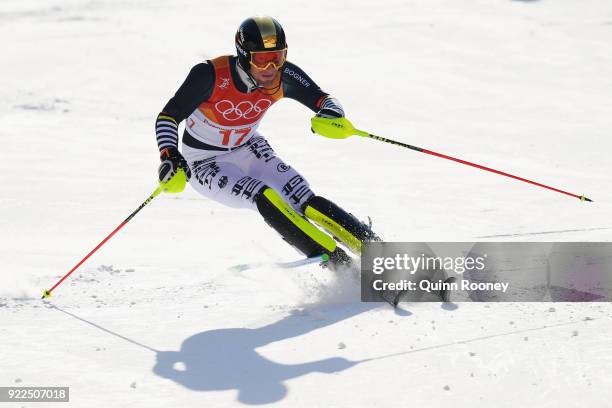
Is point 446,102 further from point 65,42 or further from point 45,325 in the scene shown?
point 45,325

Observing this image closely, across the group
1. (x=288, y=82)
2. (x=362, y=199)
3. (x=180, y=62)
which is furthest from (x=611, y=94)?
(x=288, y=82)

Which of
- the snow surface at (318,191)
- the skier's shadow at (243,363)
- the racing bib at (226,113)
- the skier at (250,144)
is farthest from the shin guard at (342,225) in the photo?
the racing bib at (226,113)

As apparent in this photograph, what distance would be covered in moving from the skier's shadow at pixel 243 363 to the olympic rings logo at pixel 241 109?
1.64m

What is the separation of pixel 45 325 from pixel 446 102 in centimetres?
955

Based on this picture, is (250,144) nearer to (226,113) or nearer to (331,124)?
(226,113)

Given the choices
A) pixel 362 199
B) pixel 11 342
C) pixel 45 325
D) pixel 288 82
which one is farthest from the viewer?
pixel 362 199

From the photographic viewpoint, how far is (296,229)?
192 inches

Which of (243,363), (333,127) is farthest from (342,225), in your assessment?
(243,363)

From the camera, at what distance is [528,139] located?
10.6m

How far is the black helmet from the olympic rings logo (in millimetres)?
313

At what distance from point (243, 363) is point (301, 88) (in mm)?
2505

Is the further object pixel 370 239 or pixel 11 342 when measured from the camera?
pixel 370 239

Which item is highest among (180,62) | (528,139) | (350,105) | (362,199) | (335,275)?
(180,62)

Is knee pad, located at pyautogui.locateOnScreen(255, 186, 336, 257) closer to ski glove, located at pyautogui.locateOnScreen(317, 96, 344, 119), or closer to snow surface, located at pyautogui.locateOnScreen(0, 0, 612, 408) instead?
snow surface, located at pyautogui.locateOnScreen(0, 0, 612, 408)
